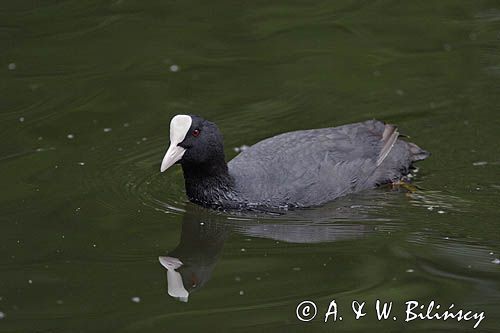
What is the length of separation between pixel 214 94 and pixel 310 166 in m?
2.28

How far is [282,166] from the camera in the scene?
910cm

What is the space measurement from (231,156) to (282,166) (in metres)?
1.11

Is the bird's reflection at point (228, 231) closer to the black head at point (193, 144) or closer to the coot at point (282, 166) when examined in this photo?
the coot at point (282, 166)

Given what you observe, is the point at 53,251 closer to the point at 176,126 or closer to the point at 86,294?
the point at 86,294

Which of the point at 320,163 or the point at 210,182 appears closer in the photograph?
the point at 210,182

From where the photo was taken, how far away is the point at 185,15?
12.8 metres

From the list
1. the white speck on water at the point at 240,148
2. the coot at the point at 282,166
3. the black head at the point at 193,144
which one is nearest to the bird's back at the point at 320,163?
the coot at the point at 282,166

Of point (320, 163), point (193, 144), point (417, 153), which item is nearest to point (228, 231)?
point (193, 144)

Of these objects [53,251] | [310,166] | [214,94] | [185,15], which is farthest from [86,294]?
[185,15]

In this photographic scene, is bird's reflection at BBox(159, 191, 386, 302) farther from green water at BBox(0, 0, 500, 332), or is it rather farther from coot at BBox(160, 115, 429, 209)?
coot at BBox(160, 115, 429, 209)

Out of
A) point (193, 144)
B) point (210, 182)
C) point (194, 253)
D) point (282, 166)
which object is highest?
point (193, 144)

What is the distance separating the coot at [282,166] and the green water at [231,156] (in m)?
0.17

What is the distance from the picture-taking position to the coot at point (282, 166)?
29.1ft

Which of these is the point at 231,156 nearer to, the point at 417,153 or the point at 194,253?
the point at 417,153
